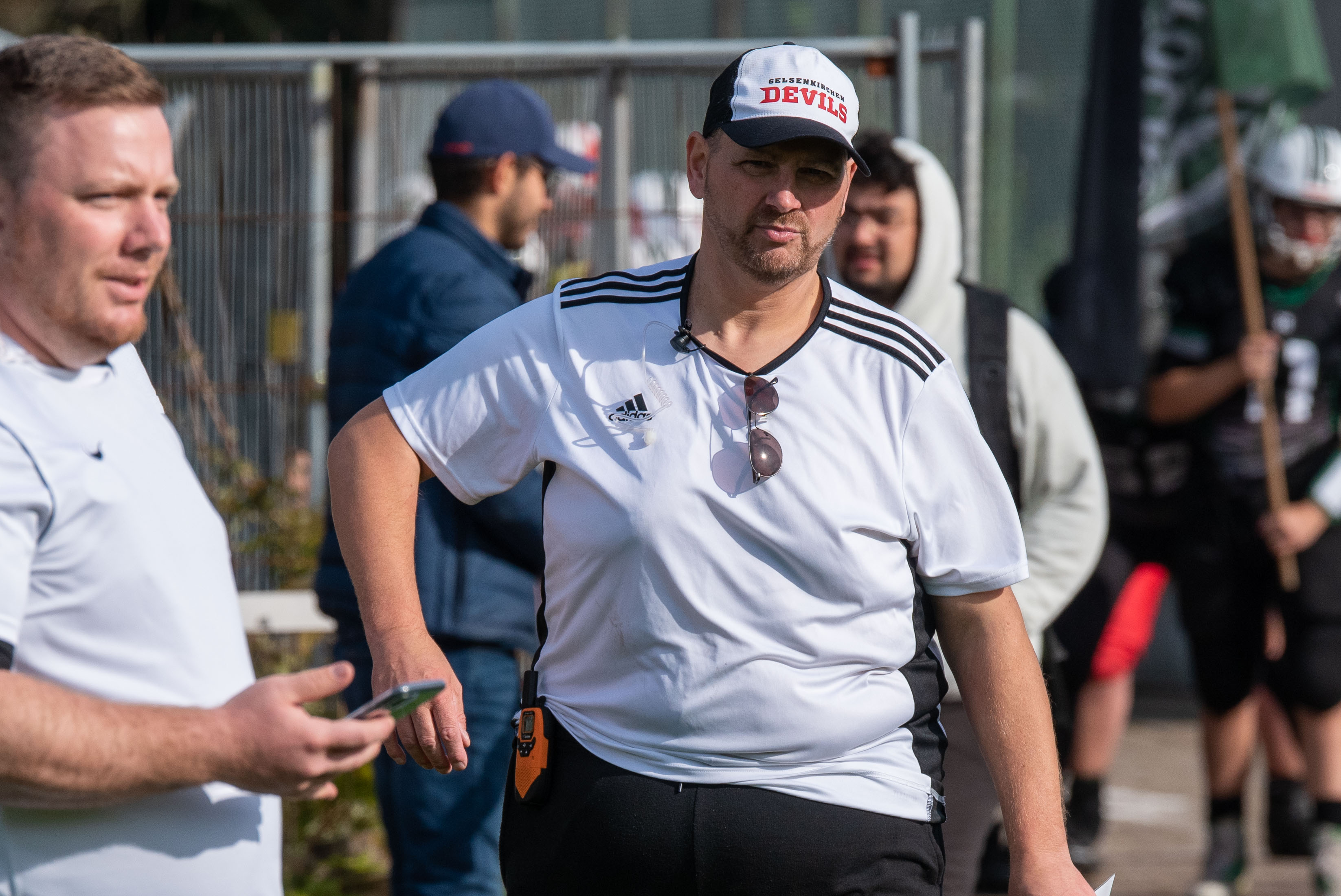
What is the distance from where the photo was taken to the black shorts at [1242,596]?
5707 mm

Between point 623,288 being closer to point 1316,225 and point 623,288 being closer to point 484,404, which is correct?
point 484,404

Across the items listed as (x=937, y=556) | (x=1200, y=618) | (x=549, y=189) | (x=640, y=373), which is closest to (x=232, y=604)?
(x=640, y=373)

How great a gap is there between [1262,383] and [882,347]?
12.6ft

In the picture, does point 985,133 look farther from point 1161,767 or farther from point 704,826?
point 704,826

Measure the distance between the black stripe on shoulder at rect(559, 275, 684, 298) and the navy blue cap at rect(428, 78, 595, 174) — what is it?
1528mm

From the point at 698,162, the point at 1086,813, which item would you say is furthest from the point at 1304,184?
the point at 698,162

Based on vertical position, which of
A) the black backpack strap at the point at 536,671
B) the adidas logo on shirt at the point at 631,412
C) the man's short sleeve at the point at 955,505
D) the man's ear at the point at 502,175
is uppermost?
the man's ear at the point at 502,175

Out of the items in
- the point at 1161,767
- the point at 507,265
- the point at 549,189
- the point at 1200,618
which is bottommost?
the point at 1161,767

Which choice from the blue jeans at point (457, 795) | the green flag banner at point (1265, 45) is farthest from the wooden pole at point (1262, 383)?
the blue jeans at point (457, 795)

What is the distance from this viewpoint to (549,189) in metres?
4.41

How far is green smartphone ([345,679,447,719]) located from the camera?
1.77 meters

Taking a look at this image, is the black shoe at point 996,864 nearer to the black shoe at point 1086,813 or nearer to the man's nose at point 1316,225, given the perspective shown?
the black shoe at point 1086,813

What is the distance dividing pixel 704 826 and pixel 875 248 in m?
1.82

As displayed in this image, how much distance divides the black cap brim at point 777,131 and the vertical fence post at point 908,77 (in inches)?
89.5
